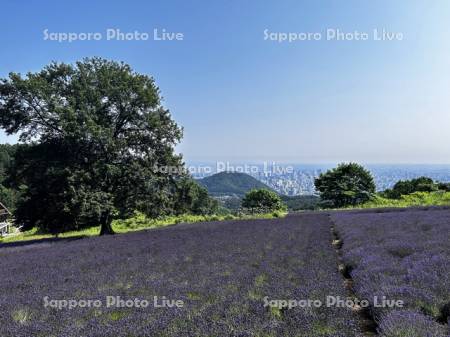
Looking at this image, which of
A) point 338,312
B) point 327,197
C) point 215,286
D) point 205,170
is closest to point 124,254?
point 215,286

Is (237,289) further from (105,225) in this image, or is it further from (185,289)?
(105,225)

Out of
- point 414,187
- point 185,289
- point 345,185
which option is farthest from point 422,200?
point 185,289

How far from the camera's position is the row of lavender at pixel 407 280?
3.55 m

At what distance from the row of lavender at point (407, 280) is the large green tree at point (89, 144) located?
43.9ft

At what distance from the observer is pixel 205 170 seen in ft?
80.7

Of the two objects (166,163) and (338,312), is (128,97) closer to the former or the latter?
(166,163)

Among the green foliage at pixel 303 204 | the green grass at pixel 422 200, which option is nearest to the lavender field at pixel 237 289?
the green grass at pixel 422 200

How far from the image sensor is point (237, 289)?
5.64 m

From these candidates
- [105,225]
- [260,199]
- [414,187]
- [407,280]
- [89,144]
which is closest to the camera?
[407,280]

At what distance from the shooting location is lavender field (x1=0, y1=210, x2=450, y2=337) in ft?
12.9

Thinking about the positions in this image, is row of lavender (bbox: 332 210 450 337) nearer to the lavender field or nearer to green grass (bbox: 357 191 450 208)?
the lavender field

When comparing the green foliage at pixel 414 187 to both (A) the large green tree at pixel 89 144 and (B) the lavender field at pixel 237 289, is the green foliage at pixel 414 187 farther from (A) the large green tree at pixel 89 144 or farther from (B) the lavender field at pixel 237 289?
(B) the lavender field at pixel 237 289

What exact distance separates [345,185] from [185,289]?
138 feet

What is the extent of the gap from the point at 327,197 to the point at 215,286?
4201 centimetres
